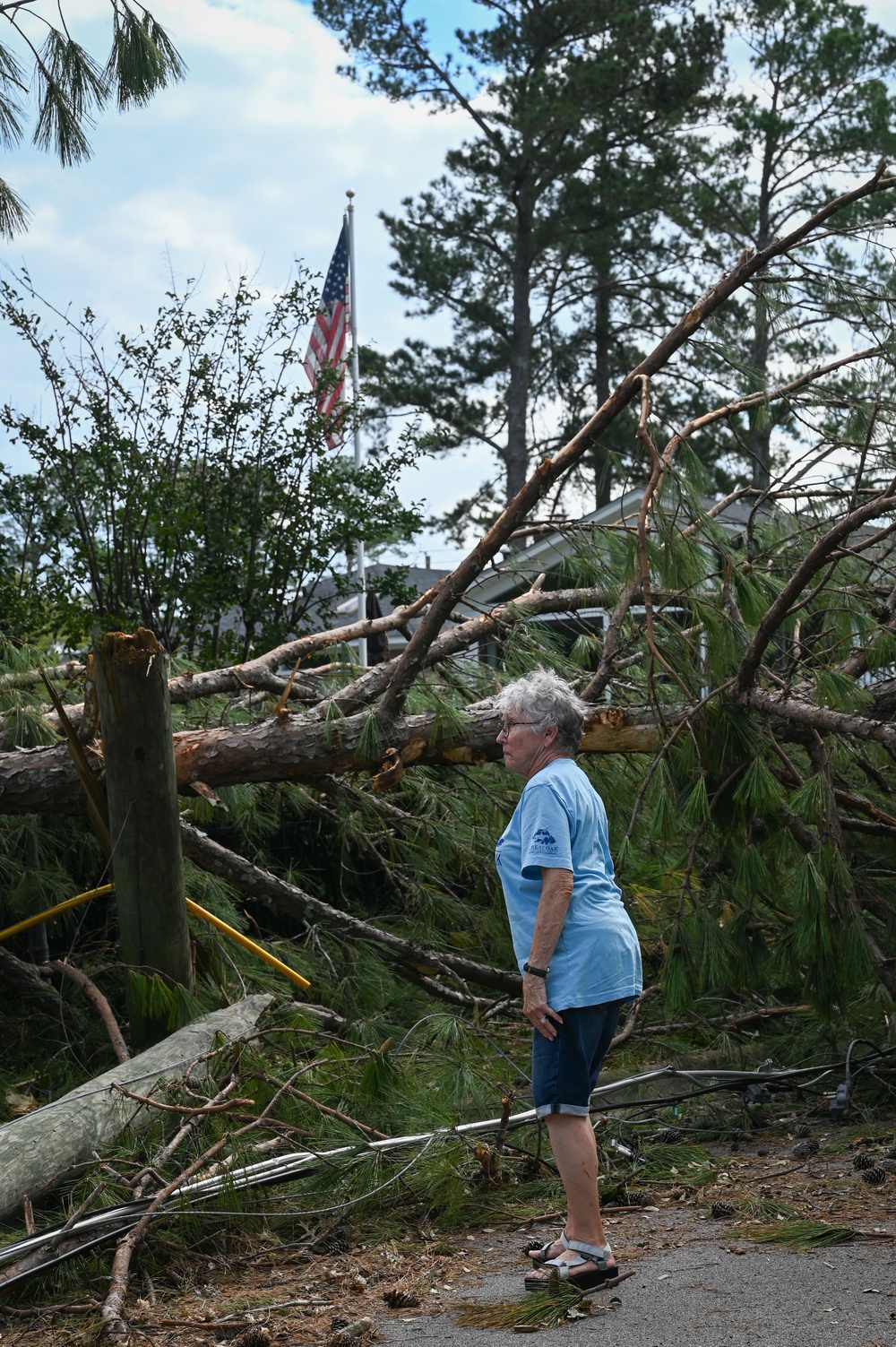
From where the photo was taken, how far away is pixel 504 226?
19469 millimetres

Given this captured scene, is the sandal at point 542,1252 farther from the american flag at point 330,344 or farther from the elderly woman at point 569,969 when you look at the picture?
the american flag at point 330,344

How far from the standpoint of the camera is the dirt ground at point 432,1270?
9.00 ft

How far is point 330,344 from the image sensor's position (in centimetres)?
1068

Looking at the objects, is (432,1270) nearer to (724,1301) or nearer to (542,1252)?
(542,1252)

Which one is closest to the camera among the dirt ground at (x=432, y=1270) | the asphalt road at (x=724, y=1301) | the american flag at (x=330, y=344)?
the asphalt road at (x=724, y=1301)

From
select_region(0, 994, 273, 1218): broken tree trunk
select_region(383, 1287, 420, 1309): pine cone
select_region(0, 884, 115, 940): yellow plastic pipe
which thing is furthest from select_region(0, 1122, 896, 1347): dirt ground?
select_region(0, 884, 115, 940): yellow plastic pipe

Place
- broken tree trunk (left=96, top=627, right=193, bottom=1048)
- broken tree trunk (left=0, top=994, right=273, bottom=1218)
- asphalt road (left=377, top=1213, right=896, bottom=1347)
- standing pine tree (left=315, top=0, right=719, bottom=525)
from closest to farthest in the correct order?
asphalt road (left=377, top=1213, right=896, bottom=1347)
broken tree trunk (left=0, top=994, right=273, bottom=1218)
broken tree trunk (left=96, top=627, right=193, bottom=1048)
standing pine tree (left=315, top=0, right=719, bottom=525)

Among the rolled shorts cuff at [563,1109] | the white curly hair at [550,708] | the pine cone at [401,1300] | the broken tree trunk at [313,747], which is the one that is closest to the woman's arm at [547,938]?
the rolled shorts cuff at [563,1109]

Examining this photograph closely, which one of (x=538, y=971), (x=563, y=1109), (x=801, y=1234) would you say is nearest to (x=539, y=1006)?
(x=538, y=971)

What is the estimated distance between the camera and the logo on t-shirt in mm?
2957

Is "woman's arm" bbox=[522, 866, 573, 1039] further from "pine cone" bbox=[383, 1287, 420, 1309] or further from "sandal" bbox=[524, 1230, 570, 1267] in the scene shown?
"pine cone" bbox=[383, 1287, 420, 1309]

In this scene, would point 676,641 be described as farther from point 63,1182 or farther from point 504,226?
point 504,226

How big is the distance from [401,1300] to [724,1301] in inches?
28.9

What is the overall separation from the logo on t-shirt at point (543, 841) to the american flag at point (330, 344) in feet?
21.2
